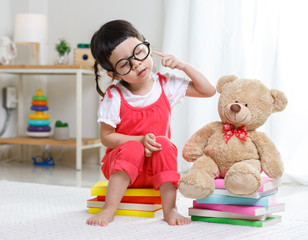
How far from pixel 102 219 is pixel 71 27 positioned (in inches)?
72.4

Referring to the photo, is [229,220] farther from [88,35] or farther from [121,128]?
[88,35]

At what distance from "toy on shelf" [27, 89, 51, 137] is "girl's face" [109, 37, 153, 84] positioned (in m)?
1.47

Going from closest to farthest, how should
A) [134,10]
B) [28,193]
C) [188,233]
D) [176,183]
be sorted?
[188,233], [176,183], [28,193], [134,10]

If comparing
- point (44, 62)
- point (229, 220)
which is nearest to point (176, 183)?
point (229, 220)

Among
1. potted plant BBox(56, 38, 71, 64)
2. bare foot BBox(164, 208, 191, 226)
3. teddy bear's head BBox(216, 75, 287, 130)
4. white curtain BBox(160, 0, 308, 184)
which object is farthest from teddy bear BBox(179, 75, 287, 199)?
potted plant BBox(56, 38, 71, 64)

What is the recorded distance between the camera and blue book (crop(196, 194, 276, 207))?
4.07 ft

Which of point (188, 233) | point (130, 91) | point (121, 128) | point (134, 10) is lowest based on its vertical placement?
point (188, 233)

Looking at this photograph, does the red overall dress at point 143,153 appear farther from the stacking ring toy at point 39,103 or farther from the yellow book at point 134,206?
the stacking ring toy at point 39,103

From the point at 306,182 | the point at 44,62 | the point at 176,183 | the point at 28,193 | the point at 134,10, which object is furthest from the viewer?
the point at 44,62

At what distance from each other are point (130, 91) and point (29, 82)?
1.70m

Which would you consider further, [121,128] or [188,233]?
[121,128]

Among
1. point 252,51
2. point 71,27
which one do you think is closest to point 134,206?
point 252,51

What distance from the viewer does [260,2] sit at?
7.02 ft

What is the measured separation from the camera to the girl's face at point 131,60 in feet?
4.42
